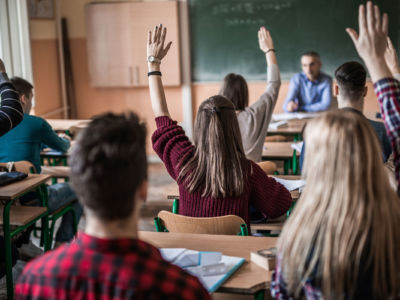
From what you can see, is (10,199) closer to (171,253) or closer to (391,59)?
(171,253)

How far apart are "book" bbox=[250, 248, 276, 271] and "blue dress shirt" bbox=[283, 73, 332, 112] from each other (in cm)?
400

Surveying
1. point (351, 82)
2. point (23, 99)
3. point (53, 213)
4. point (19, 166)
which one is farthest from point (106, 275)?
point (23, 99)

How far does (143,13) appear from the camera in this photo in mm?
6840

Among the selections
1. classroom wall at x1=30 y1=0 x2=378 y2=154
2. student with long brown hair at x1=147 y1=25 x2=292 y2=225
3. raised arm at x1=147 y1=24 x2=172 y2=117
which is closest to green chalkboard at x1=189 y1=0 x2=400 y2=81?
classroom wall at x1=30 y1=0 x2=378 y2=154

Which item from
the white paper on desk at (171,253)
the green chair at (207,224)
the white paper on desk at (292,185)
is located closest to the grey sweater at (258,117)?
the white paper on desk at (292,185)

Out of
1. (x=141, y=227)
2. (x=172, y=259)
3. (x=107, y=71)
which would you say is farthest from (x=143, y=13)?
(x=172, y=259)

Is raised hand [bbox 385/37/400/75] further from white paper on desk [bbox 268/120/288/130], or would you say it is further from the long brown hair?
white paper on desk [bbox 268/120/288/130]

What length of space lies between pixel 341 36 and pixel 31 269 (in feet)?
19.7

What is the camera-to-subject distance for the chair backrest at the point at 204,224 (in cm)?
230

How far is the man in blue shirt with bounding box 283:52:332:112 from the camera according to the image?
19.1 feet

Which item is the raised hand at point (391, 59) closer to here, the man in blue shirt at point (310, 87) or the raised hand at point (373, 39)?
the raised hand at point (373, 39)

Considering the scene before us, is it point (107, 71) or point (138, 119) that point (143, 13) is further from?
point (138, 119)

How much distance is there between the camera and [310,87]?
5906mm

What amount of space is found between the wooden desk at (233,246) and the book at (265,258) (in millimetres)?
16
